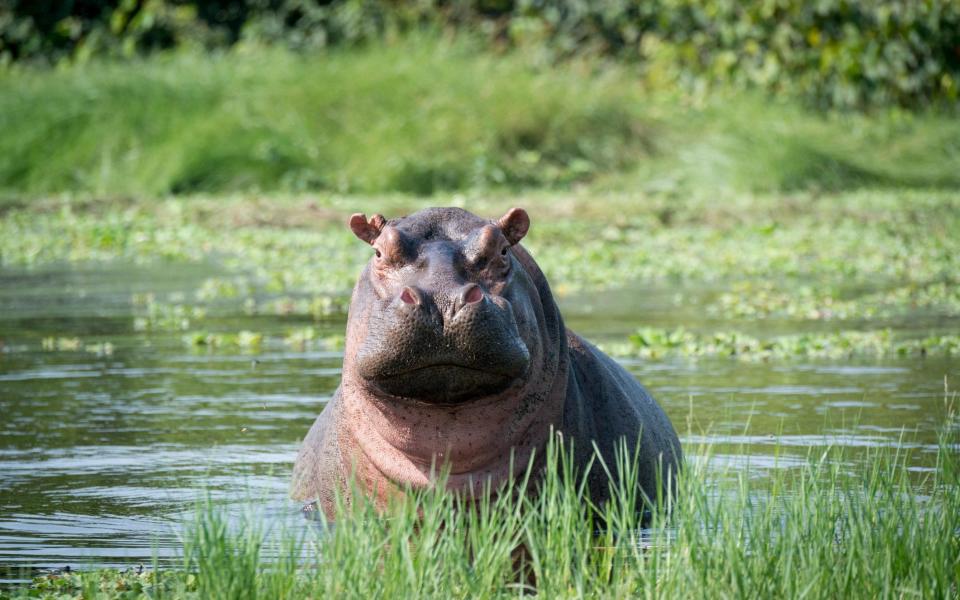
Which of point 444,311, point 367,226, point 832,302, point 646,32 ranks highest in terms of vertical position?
point 646,32

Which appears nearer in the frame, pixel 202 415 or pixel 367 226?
pixel 367 226

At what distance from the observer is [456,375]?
3.77m

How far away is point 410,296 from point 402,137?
1382 cm

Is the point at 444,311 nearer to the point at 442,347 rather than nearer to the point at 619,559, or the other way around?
the point at 442,347

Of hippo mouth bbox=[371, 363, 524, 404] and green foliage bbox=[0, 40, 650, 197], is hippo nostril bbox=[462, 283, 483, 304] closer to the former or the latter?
hippo mouth bbox=[371, 363, 524, 404]

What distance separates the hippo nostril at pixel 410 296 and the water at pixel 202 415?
22.8 inches

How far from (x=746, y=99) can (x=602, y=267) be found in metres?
8.26

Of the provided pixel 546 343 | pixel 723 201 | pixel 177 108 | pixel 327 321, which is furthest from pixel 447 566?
pixel 177 108

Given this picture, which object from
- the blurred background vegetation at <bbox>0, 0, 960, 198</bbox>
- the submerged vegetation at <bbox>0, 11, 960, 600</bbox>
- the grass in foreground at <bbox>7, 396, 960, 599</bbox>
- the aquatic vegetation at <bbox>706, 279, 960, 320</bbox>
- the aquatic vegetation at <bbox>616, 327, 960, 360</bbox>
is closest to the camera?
the grass in foreground at <bbox>7, 396, 960, 599</bbox>

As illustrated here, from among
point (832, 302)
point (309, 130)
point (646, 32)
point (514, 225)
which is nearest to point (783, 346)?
point (832, 302)

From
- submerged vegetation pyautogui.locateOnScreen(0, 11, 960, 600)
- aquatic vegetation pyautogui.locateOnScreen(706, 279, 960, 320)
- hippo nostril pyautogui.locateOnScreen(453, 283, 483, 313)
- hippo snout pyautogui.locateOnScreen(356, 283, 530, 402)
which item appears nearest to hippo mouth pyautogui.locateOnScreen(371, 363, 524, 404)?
hippo snout pyautogui.locateOnScreen(356, 283, 530, 402)

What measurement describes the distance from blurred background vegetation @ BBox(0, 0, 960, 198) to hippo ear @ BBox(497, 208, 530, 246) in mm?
12587

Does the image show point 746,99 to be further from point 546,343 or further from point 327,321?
point 546,343

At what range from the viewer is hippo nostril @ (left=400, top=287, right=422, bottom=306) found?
12.1 feet
